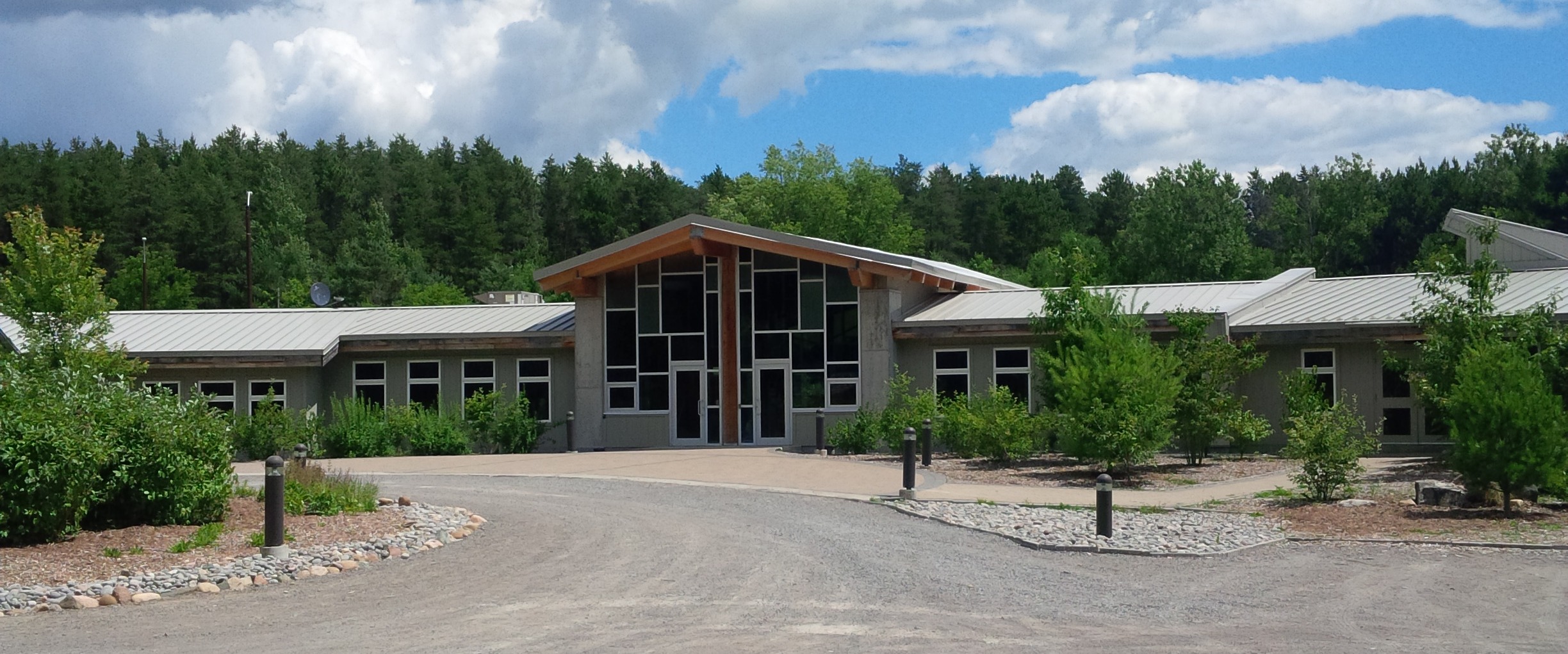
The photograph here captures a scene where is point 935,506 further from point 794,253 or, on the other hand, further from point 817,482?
point 794,253

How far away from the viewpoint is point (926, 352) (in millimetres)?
28922

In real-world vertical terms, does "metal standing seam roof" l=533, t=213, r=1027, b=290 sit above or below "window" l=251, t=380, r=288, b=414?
above

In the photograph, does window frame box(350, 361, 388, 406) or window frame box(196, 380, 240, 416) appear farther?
window frame box(350, 361, 388, 406)

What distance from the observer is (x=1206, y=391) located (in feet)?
Result: 74.9

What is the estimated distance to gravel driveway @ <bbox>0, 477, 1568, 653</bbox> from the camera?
29.3 ft

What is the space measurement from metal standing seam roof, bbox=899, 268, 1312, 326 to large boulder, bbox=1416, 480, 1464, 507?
412 inches

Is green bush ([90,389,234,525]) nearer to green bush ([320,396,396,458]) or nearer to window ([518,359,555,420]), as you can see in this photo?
green bush ([320,396,396,458])

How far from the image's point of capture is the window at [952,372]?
93.7 ft

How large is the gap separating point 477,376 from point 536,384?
1345 millimetres

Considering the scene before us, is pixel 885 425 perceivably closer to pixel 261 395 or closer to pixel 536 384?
pixel 536 384

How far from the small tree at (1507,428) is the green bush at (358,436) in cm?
2094

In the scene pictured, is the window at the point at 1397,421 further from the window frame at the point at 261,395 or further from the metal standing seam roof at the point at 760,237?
the window frame at the point at 261,395

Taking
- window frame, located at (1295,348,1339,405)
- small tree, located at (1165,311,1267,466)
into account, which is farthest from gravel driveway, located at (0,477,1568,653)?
window frame, located at (1295,348,1339,405)

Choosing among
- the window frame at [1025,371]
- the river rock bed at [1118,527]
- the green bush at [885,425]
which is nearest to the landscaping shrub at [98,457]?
the river rock bed at [1118,527]
